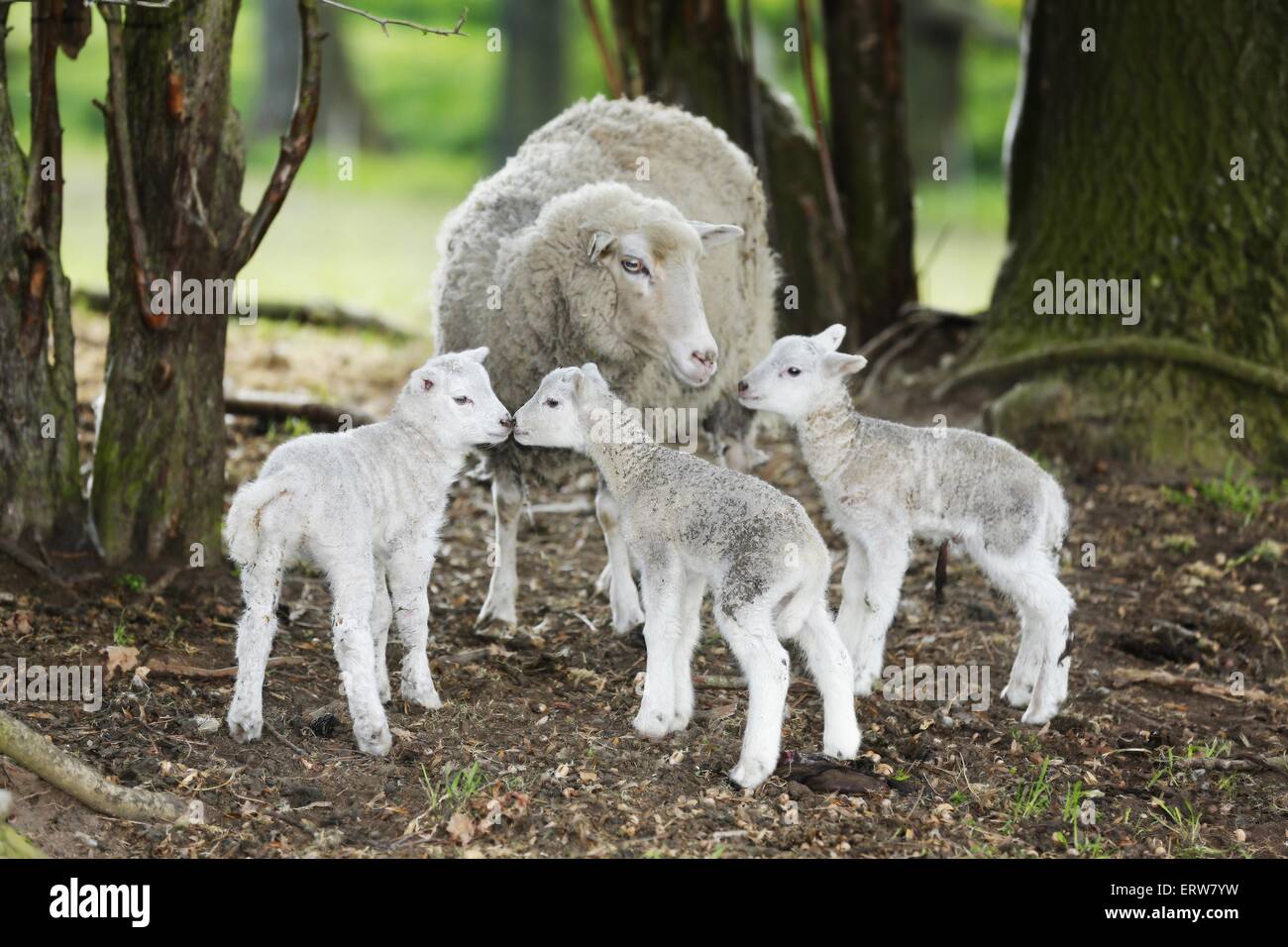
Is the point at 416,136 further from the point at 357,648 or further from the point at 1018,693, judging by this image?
the point at 357,648

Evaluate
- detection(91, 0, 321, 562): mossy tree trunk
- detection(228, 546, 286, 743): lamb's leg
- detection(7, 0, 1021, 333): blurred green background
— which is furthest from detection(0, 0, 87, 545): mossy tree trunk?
detection(7, 0, 1021, 333): blurred green background

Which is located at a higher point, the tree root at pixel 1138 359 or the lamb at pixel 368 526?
the tree root at pixel 1138 359

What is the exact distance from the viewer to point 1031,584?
564 centimetres

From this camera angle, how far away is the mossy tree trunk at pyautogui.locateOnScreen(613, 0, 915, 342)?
32.3ft

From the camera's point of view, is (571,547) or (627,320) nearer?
(627,320)

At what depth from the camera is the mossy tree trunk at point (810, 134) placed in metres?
9.85

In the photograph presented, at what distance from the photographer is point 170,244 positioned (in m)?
6.11

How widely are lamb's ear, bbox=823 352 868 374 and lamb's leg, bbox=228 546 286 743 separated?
84.6 inches

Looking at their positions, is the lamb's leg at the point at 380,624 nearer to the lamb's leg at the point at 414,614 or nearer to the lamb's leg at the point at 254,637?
the lamb's leg at the point at 414,614

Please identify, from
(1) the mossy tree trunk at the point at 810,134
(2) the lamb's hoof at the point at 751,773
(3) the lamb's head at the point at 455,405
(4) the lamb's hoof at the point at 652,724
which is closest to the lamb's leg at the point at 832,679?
(2) the lamb's hoof at the point at 751,773

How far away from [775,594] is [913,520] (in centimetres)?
104

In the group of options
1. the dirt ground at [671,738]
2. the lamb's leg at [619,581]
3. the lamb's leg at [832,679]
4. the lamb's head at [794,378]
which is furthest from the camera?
the lamb's leg at [619,581]

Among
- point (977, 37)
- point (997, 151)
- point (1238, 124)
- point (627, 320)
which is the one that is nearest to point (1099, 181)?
point (1238, 124)

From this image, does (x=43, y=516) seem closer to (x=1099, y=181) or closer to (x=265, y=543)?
(x=265, y=543)
